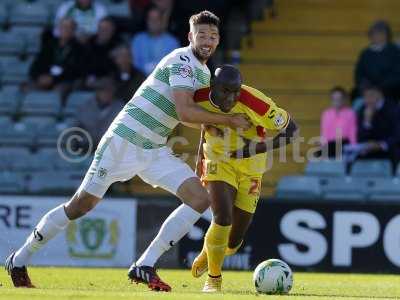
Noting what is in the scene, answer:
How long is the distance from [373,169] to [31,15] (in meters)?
6.28

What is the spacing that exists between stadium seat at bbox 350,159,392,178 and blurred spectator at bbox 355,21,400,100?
1.22 metres

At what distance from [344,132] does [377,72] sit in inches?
42.3

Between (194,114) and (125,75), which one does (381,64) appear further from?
(194,114)

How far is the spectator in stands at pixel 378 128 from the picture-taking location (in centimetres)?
1527

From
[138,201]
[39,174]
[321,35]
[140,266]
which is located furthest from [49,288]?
[321,35]

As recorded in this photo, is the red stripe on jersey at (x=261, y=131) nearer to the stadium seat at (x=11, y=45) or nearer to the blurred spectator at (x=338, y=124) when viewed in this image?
the blurred spectator at (x=338, y=124)

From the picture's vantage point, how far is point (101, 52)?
660 inches

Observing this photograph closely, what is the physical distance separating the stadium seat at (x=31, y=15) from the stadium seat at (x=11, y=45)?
0.37 metres

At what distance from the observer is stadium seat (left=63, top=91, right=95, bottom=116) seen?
54.9 ft

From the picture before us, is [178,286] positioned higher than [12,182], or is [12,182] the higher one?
[12,182]

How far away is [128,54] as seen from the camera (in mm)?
16594

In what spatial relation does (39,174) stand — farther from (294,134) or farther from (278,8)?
(294,134)

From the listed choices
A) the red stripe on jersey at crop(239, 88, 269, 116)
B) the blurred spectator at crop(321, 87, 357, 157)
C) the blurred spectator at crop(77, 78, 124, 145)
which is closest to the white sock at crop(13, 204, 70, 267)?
the red stripe on jersey at crop(239, 88, 269, 116)

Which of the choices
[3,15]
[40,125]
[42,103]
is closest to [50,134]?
[40,125]
